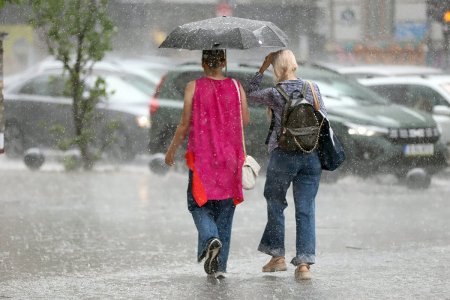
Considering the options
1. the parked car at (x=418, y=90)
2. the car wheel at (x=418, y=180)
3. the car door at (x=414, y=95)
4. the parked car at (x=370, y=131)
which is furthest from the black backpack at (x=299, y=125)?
the car door at (x=414, y=95)

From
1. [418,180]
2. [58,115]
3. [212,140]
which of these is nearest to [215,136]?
[212,140]

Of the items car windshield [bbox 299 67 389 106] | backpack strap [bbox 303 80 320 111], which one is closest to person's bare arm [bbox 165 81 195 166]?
backpack strap [bbox 303 80 320 111]

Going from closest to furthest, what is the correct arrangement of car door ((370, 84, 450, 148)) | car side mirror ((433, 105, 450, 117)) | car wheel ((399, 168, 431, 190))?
car wheel ((399, 168, 431, 190)) → car side mirror ((433, 105, 450, 117)) → car door ((370, 84, 450, 148))

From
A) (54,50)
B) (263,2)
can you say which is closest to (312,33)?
(263,2)

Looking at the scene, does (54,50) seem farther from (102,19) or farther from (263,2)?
(263,2)

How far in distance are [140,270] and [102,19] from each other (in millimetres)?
9661

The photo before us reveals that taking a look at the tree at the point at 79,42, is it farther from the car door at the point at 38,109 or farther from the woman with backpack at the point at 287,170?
the woman with backpack at the point at 287,170

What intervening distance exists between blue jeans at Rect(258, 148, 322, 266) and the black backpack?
110 mm

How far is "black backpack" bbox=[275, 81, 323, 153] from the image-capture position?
9.55 m

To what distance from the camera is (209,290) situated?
917 centimetres

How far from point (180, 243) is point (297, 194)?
2.39 m

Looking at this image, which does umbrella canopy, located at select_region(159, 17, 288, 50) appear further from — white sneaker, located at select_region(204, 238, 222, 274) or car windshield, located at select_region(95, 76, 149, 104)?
car windshield, located at select_region(95, 76, 149, 104)

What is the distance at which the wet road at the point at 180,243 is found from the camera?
926 centimetres

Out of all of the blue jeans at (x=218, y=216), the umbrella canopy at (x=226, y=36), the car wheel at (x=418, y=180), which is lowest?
the car wheel at (x=418, y=180)
